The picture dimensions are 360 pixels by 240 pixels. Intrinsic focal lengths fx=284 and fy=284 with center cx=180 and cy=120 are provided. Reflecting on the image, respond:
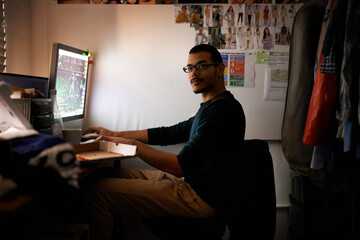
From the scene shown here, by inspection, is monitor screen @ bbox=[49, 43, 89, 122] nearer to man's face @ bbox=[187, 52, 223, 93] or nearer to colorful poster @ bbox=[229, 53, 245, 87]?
man's face @ bbox=[187, 52, 223, 93]

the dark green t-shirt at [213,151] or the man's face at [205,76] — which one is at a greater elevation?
the man's face at [205,76]

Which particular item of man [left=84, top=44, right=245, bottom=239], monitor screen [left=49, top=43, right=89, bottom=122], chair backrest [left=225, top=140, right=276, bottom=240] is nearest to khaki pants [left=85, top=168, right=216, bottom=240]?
man [left=84, top=44, right=245, bottom=239]

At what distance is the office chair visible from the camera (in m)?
1.24

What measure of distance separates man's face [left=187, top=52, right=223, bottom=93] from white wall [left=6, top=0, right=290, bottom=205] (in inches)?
18.5

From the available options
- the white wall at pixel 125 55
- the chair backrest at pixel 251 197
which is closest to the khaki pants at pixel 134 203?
the chair backrest at pixel 251 197

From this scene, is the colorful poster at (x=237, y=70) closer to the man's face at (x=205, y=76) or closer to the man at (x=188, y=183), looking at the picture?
the man's face at (x=205, y=76)

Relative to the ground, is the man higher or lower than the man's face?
lower

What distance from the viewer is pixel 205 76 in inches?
62.7

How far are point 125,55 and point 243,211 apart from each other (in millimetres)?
1379

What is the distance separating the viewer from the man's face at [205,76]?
62.8 inches

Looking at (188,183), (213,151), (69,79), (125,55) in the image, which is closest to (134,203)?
(188,183)

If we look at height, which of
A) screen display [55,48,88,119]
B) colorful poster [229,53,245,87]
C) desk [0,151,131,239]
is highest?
colorful poster [229,53,245,87]

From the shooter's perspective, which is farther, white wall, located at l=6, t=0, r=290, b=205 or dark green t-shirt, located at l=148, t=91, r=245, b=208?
white wall, located at l=6, t=0, r=290, b=205

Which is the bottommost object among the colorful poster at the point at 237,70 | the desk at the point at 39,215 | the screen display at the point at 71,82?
the desk at the point at 39,215
